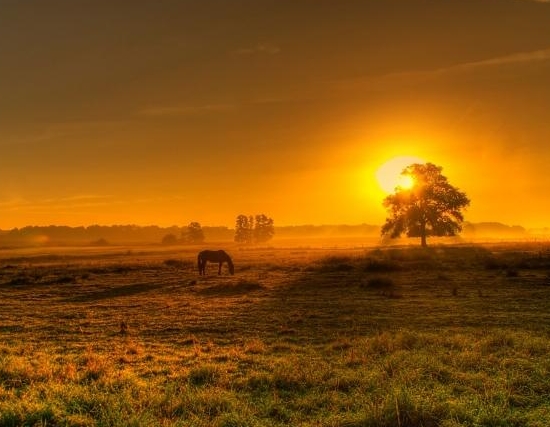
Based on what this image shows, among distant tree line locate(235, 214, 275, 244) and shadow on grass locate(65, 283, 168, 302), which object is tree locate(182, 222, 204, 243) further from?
shadow on grass locate(65, 283, 168, 302)

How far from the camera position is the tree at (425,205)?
75875 millimetres

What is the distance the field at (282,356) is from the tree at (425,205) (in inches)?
1972

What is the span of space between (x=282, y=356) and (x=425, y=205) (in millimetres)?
68028

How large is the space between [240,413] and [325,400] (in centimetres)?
173

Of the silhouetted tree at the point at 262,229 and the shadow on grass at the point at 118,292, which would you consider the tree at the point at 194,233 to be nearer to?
the silhouetted tree at the point at 262,229

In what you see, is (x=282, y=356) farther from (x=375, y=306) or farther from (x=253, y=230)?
(x=253, y=230)

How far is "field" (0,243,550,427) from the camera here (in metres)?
8.33

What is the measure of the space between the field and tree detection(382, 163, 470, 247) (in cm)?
5008

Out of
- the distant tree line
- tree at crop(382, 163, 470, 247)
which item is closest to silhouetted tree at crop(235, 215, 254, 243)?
the distant tree line

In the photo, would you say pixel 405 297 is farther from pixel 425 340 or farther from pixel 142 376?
pixel 142 376

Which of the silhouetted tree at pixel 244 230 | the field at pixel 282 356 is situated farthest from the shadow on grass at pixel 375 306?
the silhouetted tree at pixel 244 230

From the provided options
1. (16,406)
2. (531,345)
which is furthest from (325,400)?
(531,345)

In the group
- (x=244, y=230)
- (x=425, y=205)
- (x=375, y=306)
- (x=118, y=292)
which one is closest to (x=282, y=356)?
(x=375, y=306)

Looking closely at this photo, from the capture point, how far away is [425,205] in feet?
250
